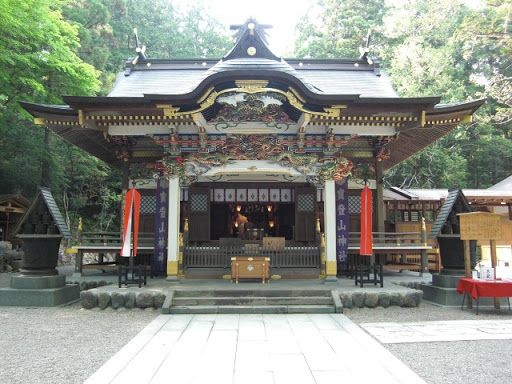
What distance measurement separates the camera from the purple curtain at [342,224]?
34.6 feet

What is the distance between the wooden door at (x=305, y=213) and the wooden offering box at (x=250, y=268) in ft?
11.5

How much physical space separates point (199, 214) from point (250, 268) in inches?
160

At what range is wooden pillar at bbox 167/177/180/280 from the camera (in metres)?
9.30

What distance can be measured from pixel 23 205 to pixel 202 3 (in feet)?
103

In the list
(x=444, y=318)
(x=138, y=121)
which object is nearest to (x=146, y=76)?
(x=138, y=121)

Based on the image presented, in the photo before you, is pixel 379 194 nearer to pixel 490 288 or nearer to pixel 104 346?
pixel 490 288

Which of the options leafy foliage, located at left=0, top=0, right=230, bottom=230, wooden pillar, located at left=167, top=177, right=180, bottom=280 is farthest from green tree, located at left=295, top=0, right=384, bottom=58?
wooden pillar, located at left=167, top=177, right=180, bottom=280

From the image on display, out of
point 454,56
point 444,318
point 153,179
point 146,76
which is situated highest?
point 454,56

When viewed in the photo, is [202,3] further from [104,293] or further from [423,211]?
[104,293]

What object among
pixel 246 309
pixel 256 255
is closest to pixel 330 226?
pixel 256 255

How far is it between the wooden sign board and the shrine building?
251 cm

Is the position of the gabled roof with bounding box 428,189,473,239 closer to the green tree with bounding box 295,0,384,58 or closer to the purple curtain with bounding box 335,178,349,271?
the purple curtain with bounding box 335,178,349,271

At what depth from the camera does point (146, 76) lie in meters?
13.5

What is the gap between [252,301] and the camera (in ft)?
24.8
